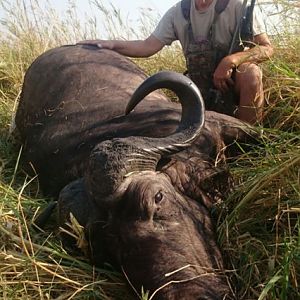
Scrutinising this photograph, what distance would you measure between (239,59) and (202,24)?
92cm

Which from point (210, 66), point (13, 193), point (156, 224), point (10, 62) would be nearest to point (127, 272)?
point (156, 224)

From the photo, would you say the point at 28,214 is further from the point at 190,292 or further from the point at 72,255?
the point at 190,292

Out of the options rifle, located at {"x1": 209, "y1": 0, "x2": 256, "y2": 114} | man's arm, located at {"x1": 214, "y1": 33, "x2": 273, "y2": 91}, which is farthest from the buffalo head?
rifle, located at {"x1": 209, "y1": 0, "x2": 256, "y2": 114}

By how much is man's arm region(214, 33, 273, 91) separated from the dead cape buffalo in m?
0.52

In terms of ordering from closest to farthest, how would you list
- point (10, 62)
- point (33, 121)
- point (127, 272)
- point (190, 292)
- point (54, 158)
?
point (190, 292), point (127, 272), point (54, 158), point (33, 121), point (10, 62)

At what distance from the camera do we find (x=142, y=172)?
3.27 meters

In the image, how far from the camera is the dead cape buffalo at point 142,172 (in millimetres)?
2906

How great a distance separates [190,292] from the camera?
2697mm

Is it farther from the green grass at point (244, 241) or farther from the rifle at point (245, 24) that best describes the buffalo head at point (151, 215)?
the rifle at point (245, 24)

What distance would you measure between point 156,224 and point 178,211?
0.16m

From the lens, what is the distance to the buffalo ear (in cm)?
344

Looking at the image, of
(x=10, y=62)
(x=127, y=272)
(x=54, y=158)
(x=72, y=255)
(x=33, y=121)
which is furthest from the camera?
(x=10, y=62)

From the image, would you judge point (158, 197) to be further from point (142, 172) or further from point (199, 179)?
point (199, 179)

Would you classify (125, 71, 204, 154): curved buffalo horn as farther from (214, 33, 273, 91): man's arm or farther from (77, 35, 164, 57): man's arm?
(77, 35, 164, 57): man's arm
